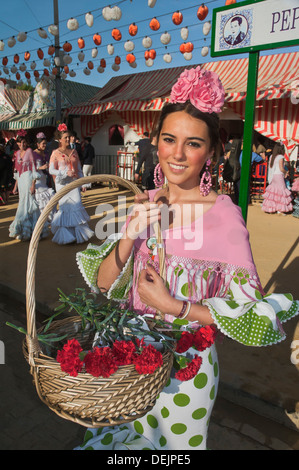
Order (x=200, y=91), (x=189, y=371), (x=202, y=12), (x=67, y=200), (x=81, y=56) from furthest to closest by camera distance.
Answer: (x=81, y=56), (x=202, y=12), (x=67, y=200), (x=200, y=91), (x=189, y=371)

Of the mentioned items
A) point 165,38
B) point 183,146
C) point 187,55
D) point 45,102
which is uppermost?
point 165,38

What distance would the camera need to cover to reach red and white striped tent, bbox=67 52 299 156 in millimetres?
9664

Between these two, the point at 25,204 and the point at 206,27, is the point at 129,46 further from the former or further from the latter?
the point at 25,204

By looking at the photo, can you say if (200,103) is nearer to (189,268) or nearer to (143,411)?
(189,268)

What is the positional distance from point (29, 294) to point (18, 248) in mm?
5053

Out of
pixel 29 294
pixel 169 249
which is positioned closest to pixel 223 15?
pixel 169 249

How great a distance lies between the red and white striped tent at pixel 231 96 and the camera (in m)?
9.66

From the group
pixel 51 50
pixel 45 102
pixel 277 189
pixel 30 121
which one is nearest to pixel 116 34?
pixel 51 50

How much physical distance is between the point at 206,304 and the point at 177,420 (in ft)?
1.49

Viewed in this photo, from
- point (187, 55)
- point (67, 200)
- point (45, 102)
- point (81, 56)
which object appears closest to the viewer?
point (67, 200)

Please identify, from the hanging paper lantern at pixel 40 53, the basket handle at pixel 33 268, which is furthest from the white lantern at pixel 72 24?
the basket handle at pixel 33 268

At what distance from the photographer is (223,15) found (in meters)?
2.60

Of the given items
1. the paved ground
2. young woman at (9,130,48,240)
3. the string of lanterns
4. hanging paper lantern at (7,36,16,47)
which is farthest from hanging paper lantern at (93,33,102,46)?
the paved ground

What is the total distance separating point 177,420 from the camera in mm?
1287
